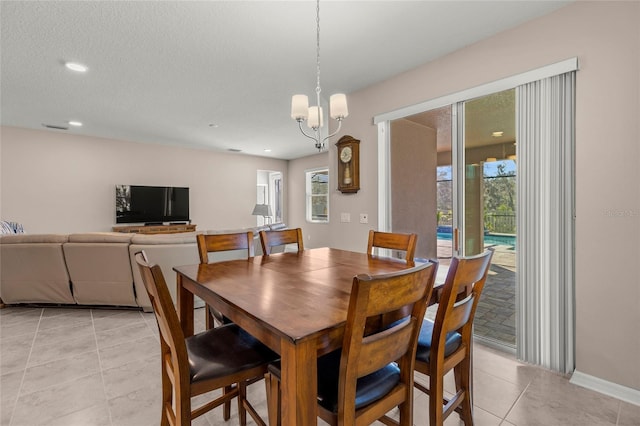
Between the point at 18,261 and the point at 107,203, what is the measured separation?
3007 millimetres

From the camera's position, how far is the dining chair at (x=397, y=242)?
2101 mm

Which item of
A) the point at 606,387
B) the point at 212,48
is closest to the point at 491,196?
the point at 606,387

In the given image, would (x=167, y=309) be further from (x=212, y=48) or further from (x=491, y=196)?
(x=491, y=196)

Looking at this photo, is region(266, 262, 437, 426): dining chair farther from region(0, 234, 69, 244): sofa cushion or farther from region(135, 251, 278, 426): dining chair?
region(0, 234, 69, 244): sofa cushion

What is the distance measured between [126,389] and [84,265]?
5.97 ft

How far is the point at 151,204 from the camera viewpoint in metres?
6.32

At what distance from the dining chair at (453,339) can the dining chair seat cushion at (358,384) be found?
0.18 meters

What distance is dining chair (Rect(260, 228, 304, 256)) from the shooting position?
7.60 ft

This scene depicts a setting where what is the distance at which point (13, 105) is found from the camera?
158 inches

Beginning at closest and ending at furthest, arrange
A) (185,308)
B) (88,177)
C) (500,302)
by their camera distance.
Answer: (185,308)
(500,302)
(88,177)

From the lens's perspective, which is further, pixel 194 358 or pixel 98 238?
pixel 98 238

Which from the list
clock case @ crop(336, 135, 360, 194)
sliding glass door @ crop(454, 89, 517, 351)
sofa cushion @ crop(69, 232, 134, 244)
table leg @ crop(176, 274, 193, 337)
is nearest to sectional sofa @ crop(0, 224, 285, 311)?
sofa cushion @ crop(69, 232, 134, 244)

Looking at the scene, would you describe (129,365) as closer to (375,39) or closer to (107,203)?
(375,39)

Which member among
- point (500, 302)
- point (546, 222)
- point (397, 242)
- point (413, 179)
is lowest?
point (500, 302)
